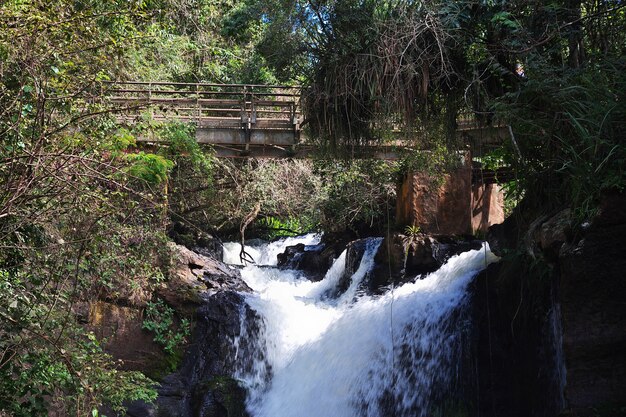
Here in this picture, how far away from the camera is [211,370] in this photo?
43.0ft

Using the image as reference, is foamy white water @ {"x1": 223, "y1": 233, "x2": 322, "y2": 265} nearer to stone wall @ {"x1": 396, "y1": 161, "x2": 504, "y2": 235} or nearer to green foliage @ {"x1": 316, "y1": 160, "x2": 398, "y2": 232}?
green foliage @ {"x1": 316, "y1": 160, "x2": 398, "y2": 232}

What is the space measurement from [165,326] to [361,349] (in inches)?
142

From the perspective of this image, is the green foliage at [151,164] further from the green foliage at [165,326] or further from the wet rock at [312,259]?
the wet rock at [312,259]

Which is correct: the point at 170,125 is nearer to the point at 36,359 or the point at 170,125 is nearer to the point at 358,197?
the point at 358,197

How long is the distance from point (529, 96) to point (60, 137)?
445 centimetres

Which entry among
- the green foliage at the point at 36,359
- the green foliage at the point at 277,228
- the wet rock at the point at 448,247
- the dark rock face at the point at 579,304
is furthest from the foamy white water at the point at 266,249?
the green foliage at the point at 36,359

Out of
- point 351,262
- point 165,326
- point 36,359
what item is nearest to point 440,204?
point 351,262

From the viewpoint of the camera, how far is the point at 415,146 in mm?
11234

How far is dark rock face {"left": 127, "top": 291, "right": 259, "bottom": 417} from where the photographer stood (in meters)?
12.2

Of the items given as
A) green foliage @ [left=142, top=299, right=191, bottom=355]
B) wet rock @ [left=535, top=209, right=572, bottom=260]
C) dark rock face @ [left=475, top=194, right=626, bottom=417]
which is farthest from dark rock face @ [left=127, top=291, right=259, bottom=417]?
wet rock @ [left=535, top=209, right=572, bottom=260]

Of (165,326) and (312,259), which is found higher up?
(312,259)

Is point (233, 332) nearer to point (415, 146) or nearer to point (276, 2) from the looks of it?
point (415, 146)

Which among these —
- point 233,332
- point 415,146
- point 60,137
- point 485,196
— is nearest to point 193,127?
point 233,332

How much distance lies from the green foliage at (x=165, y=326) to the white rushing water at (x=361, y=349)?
1.15 m
